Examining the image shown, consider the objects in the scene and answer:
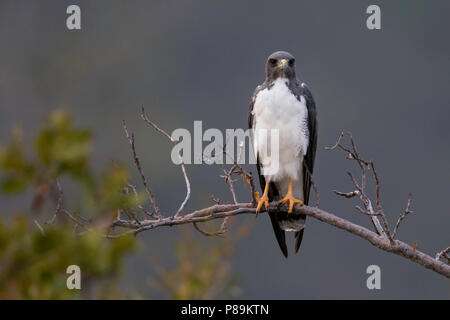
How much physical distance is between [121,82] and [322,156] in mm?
30989

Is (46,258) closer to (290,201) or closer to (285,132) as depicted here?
(290,201)

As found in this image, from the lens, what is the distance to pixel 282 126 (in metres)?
6.41

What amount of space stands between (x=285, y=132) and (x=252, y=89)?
37482 mm

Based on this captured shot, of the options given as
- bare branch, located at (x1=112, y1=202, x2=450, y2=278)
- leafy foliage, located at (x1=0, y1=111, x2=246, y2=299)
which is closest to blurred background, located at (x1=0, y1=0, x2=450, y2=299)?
bare branch, located at (x1=112, y1=202, x2=450, y2=278)

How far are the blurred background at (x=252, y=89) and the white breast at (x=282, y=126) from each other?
972cm

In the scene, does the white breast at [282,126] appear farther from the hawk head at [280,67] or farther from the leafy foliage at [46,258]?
the leafy foliage at [46,258]

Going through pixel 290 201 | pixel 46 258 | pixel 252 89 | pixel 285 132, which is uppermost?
pixel 252 89

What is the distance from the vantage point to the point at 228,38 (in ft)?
182

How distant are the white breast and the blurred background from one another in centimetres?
972

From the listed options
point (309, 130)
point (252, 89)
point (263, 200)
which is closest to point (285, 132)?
point (309, 130)

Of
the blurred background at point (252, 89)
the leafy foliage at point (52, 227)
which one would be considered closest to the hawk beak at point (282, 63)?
the leafy foliage at point (52, 227)

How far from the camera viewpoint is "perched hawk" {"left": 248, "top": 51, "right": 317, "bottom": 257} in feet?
21.0
